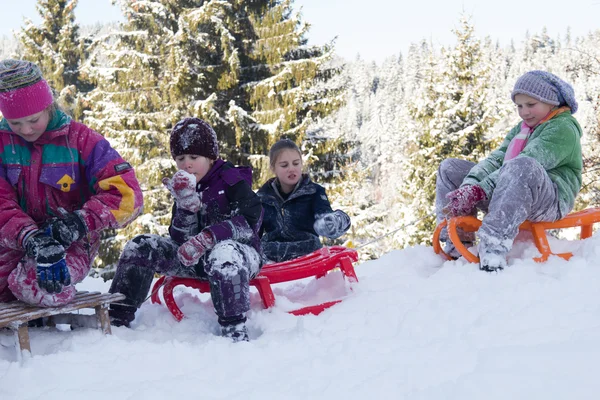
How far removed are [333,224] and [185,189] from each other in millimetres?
1100

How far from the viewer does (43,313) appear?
218 cm

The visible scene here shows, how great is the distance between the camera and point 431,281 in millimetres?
3041

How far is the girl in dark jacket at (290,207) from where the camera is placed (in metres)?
3.79

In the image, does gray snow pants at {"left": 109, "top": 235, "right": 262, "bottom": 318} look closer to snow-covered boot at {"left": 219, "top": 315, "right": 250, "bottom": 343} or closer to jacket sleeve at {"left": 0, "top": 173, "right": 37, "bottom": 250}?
snow-covered boot at {"left": 219, "top": 315, "right": 250, "bottom": 343}

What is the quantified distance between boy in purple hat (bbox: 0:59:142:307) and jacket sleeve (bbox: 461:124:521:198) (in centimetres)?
218

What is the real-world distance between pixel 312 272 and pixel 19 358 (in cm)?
156

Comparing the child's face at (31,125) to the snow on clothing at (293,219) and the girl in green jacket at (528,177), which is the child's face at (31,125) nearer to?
the snow on clothing at (293,219)

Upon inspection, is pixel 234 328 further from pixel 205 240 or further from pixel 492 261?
pixel 492 261

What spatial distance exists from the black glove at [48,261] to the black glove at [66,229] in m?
0.04

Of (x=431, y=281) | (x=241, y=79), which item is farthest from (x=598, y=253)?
(x=241, y=79)

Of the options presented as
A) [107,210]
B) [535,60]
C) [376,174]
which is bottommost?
[376,174]

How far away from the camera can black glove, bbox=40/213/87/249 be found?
233 cm

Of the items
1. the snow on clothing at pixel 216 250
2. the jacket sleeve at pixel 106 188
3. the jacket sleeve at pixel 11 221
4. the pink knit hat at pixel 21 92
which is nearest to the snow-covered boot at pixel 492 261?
the snow on clothing at pixel 216 250

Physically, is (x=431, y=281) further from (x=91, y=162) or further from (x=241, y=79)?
(x=241, y=79)
